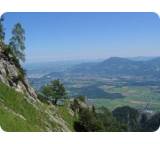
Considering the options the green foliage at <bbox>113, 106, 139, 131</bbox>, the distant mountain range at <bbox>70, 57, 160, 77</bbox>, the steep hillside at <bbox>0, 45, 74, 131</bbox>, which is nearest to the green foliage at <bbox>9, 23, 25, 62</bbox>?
the steep hillside at <bbox>0, 45, 74, 131</bbox>

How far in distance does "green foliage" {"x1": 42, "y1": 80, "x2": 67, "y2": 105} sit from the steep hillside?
801 centimetres

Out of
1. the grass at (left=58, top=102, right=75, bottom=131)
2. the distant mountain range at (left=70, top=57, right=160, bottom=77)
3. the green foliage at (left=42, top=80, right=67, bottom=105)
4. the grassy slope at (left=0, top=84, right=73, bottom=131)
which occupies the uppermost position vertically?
the distant mountain range at (left=70, top=57, right=160, bottom=77)

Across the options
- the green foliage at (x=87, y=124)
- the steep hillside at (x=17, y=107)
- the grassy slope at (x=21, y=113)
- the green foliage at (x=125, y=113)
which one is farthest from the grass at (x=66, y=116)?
the green foliage at (x=125, y=113)

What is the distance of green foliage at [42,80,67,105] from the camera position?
44969 millimetres

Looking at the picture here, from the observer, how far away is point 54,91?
153 ft

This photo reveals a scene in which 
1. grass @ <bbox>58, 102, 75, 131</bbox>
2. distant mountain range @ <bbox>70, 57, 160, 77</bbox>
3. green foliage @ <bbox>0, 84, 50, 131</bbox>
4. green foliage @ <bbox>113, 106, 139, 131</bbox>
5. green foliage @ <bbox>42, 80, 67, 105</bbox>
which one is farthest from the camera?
green foliage @ <bbox>113, 106, 139, 131</bbox>

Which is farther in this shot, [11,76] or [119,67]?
[119,67]

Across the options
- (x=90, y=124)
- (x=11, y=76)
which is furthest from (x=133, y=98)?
(x=11, y=76)

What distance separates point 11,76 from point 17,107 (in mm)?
6703

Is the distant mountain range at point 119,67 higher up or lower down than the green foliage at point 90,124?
higher up

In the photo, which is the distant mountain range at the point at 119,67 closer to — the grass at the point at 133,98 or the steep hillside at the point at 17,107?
the grass at the point at 133,98

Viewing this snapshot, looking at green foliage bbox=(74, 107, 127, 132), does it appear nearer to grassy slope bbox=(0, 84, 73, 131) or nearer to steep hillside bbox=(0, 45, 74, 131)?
steep hillside bbox=(0, 45, 74, 131)

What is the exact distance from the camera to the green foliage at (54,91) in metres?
45.0

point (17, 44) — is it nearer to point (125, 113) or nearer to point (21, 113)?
point (21, 113)
